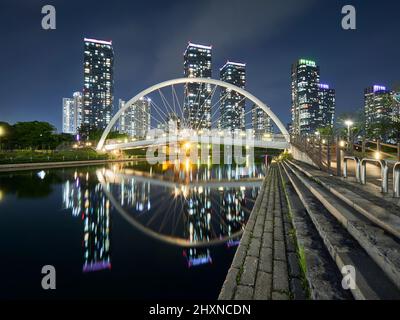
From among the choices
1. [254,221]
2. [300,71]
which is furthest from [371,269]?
[300,71]

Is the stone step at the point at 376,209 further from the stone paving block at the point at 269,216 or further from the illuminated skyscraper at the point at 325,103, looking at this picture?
the illuminated skyscraper at the point at 325,103

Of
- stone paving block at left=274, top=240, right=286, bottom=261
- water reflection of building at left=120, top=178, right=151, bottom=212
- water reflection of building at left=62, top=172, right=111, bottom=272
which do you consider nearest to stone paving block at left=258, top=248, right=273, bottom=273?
stone paving block at left=274, top=240, right=286, bottom=261

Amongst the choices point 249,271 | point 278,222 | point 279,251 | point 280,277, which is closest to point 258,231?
point 278,222

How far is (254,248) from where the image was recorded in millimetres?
4121

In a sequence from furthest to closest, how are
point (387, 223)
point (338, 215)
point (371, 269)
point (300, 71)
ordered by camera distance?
point (300, 71), point (338, 215), point (387, 223), point (371, 269)

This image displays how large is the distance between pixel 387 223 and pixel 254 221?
3173mm

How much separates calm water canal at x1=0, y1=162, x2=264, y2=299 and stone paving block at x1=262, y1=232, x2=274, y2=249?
956mm

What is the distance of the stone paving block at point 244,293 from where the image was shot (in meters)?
2.75

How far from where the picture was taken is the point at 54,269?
4.44 metres

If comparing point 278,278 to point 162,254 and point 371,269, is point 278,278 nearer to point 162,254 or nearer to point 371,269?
point 371,269
